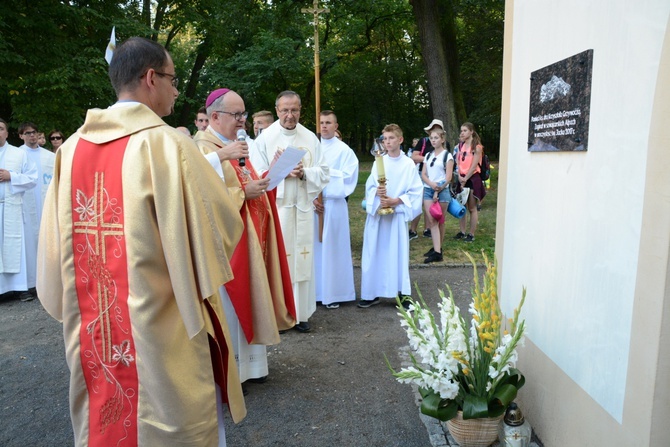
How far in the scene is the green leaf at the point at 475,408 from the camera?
3.02 metres

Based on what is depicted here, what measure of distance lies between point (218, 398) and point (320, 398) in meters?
1.52

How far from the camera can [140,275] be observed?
7.14 feet

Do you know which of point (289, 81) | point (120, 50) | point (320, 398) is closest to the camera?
point (120, 50)

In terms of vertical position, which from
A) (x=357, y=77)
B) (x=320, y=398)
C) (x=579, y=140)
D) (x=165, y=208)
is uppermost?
(x=357, y=77)

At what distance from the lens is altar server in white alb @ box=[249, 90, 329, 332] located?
17.3 ft

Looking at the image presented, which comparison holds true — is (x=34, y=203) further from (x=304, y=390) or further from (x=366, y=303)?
(x=304, y=390)

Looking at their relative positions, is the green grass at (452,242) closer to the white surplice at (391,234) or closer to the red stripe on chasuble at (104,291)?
the white surplice at (391,234)

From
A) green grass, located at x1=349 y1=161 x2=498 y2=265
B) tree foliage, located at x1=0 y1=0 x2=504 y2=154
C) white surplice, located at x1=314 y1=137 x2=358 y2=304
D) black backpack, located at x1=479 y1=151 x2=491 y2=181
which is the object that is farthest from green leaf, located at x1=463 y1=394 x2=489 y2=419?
tree foliage, located at x1=0 y1=0 x2=504 y2=154

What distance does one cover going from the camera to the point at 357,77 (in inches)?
1250

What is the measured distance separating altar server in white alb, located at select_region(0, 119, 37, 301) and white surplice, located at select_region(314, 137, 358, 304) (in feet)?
12.4

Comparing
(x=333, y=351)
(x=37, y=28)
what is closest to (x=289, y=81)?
(x=37, y=28)

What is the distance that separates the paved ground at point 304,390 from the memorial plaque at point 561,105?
6.40 feet

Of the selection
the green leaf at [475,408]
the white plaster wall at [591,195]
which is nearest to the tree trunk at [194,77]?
the white plaster wall at [591,195]

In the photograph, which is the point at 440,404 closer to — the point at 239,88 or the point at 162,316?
the point at 162,316
